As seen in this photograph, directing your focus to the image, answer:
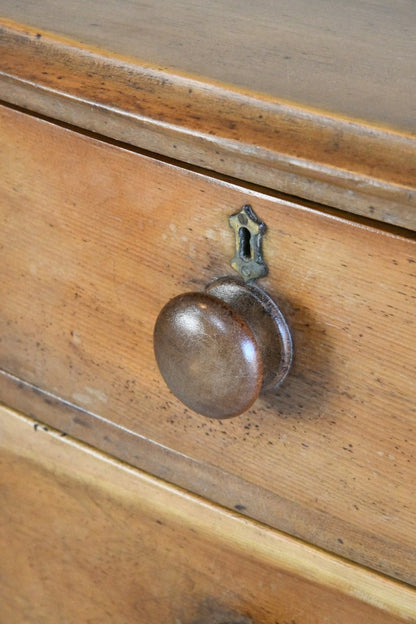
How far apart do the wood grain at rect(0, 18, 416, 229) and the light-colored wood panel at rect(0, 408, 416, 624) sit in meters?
0.23

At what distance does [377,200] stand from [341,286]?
0.18 ft

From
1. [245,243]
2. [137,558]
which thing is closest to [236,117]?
[245,243]

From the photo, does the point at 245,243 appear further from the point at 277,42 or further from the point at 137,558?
the point at 137,558

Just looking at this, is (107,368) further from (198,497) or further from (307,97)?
(307,97)

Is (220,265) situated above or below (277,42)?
below

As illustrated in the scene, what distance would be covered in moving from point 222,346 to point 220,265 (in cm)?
6

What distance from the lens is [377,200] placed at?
336 millimetres

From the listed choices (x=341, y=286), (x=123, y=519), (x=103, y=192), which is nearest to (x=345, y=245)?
(x=341, y=286)

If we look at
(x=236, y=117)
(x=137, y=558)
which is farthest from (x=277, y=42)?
(x=137, y=558)

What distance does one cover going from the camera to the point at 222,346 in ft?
1.22

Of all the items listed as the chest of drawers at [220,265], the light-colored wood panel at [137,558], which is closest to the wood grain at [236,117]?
the chest of drawers at [220,265]

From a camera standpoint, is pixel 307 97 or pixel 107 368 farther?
pixel 107 368

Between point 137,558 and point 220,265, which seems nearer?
point 220,265

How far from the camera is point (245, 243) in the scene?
15.7 inches
